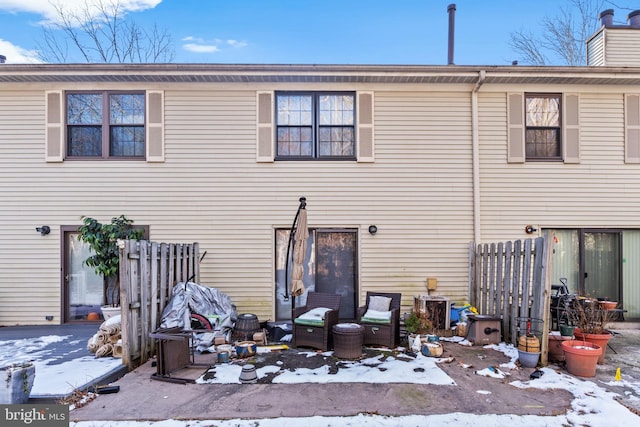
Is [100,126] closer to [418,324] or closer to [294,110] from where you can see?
[294,110]

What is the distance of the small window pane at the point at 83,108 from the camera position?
729 cm

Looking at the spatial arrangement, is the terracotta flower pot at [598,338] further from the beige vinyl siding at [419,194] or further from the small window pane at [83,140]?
the small window pane at [83,140]

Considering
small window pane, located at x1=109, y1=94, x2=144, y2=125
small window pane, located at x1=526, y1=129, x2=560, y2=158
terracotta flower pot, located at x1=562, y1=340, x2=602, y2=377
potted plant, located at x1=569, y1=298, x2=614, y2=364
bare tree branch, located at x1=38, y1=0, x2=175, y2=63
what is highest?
bare tree branch, located at x1=38, y1=0, x2=175, y2=63

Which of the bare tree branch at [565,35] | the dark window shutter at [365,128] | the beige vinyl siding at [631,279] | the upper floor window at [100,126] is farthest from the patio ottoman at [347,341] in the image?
the bare tree branch at [565,35]

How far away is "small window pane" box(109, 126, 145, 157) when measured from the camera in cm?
728

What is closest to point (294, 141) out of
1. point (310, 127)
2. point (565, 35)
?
point (310, 127)

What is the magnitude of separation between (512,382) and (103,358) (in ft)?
16.4

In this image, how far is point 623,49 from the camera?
26.3 ft

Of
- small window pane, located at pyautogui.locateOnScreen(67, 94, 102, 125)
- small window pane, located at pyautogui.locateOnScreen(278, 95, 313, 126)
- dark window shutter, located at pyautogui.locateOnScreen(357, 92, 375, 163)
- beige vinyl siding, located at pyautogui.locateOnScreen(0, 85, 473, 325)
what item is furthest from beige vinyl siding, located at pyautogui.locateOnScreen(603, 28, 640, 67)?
small window pane, located at pyautogui.locateOnScreen(67, 94, 102, 125)

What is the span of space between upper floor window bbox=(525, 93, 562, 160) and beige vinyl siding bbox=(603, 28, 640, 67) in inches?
70.4

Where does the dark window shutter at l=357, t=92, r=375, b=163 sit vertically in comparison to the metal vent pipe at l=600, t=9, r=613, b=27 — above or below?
below

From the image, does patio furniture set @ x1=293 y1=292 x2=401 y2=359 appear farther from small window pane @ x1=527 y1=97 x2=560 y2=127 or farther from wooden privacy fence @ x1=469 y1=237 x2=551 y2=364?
small window pane @ x1=527 y1=97 x2=560 y2=127

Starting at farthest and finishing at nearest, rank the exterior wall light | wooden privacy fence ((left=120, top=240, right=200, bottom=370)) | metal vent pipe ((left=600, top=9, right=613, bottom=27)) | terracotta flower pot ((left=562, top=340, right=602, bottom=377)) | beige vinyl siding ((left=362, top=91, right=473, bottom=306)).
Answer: metal vent pipe ((left=600, top=9, right=613, bottom=27)), beige vinyl siding ((left=362, top=91, right=473, bottom=306)), the exterior wall light, wooden privacy fence ((left=120, top=240, right=200, bottom=370)), terracotta flower pot ((left=562, top=340, right=602, bottom=377))

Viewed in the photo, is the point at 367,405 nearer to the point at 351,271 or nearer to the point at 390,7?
the point at 351,271
